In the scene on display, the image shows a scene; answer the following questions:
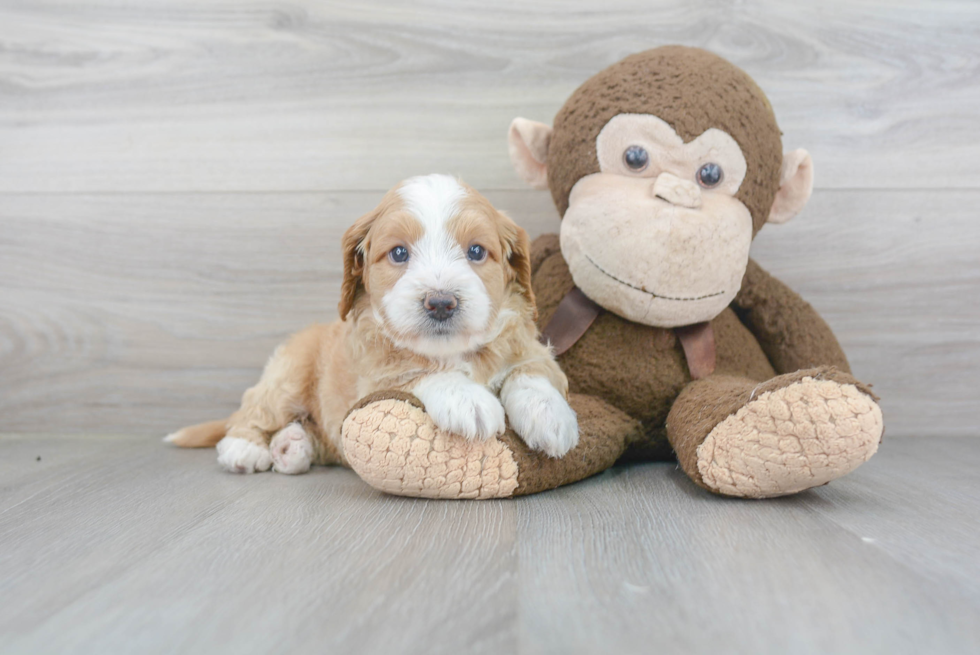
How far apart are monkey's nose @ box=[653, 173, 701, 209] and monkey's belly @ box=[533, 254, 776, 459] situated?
288mm

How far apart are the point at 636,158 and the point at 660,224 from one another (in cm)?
16

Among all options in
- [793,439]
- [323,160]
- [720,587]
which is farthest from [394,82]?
[720,587]

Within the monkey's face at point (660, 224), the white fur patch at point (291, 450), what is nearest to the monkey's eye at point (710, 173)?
the monkey's face at point (660, 224)

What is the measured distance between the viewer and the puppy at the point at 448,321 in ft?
3.61

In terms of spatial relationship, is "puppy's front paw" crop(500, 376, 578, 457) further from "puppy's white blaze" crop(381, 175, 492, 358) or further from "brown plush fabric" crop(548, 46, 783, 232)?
"brown plush fabric" crop(548, 46, 783, 232)

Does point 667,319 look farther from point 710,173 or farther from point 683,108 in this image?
point 683,108

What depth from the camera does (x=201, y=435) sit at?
1.70m

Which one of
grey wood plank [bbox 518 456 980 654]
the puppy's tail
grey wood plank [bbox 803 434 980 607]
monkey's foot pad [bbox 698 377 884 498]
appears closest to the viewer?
grey wood plank [bbox 518 456 980 654]

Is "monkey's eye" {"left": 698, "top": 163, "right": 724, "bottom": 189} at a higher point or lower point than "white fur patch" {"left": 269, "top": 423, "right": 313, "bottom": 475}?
higher

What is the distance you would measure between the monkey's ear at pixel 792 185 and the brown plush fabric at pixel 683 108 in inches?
2.0

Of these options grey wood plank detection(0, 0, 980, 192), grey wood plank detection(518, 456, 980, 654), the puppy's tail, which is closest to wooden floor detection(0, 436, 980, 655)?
grey wood plank detection(518, 456, 980, 654)

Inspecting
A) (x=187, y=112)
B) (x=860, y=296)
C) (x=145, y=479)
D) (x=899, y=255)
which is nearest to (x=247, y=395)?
(x=145, y=479)

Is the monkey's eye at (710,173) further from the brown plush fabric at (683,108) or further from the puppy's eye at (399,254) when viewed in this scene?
the puppy's eye at (399,254)

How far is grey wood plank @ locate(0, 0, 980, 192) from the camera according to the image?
1.75 m
